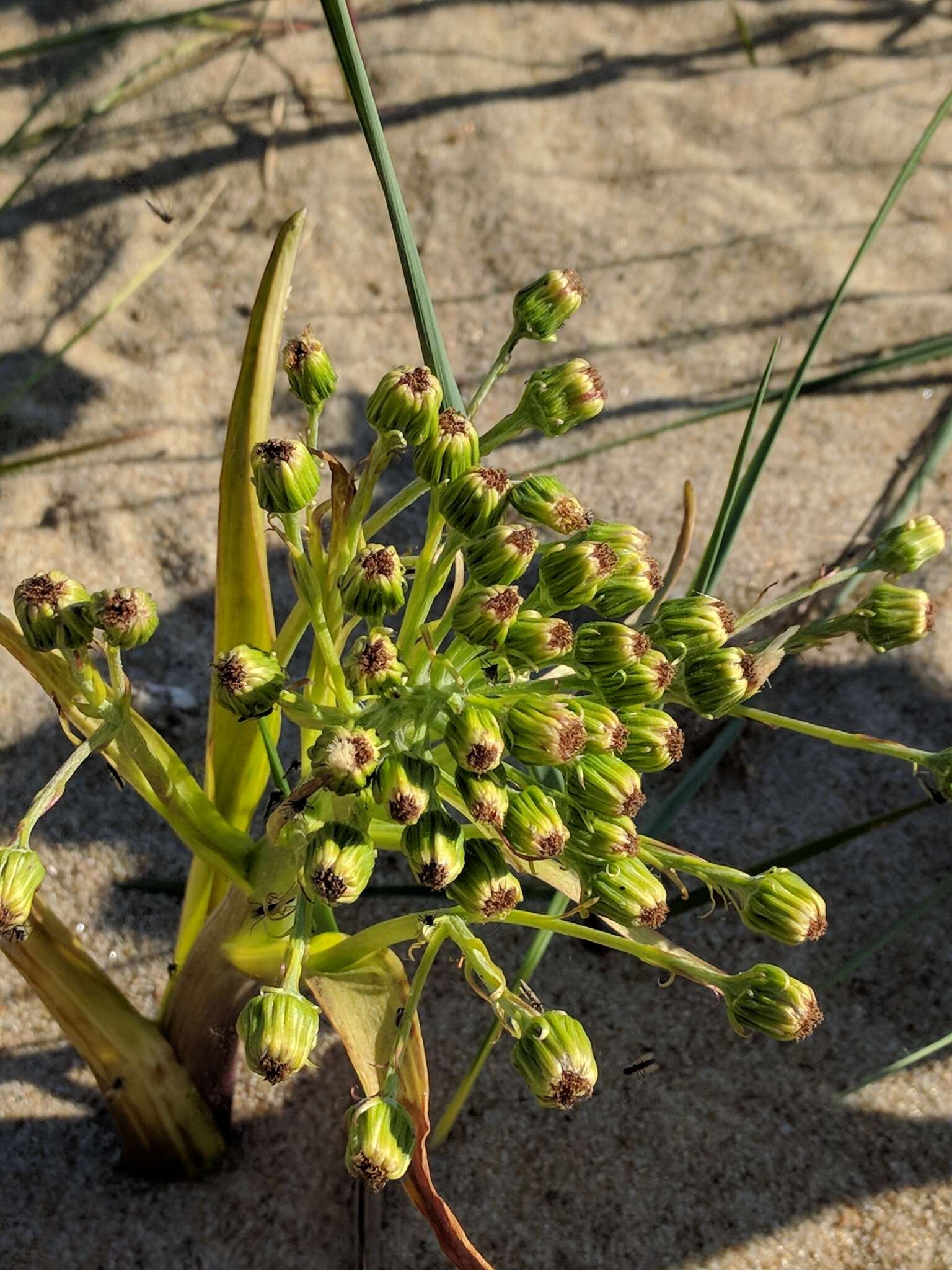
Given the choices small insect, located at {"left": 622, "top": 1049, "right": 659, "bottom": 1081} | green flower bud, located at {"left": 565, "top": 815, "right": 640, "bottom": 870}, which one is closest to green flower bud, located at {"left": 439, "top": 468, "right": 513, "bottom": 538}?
green flower bud, located at {"left": 565, "top": 815, "right": 640, "bottom": 870}

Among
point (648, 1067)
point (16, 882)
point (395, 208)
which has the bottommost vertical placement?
point (648, 1067)

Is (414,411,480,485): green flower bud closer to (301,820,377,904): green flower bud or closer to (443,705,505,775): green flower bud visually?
(443,705,505,775): green flower bud

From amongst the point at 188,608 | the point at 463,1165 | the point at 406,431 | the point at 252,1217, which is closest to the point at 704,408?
the point at 188,608

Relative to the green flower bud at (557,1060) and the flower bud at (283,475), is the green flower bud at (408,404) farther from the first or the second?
the green flower bud at (557,1060)

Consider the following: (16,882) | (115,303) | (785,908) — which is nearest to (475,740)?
(785,908)

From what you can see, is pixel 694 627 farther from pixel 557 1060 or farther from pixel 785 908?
pixel 557 1060

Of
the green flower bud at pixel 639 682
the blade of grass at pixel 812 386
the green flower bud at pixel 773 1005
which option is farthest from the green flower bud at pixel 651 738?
the blade of grass at pixel 812 386
